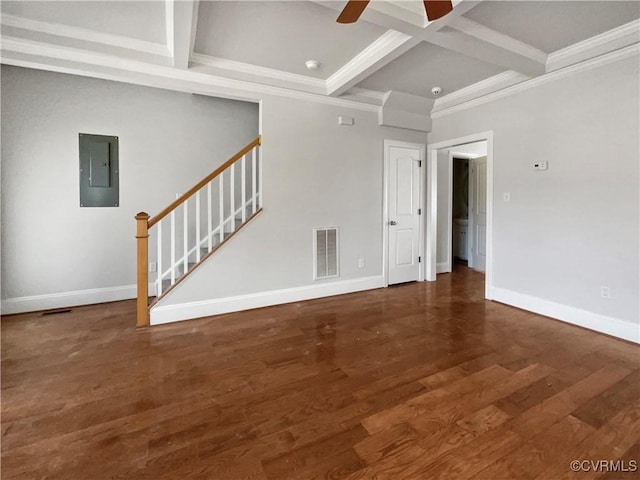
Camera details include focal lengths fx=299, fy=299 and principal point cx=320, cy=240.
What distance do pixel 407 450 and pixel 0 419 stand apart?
2.35 meters

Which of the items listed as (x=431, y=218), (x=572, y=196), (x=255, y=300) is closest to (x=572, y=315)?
(x=572, y=196)

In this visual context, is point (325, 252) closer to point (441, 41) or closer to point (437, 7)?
point (441, 41)

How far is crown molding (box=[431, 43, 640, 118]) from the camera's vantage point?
281cm

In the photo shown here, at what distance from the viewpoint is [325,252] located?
13.9ft

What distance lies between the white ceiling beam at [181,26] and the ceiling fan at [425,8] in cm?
113

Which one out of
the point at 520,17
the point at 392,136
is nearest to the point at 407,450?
the point at 520,17

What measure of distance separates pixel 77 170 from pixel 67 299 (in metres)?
1.66

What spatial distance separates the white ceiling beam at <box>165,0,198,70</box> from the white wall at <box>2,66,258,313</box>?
1.43m

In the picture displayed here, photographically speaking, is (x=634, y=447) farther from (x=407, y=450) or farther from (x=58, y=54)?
(x=58, y=54)

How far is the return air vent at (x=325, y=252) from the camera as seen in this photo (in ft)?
13.7

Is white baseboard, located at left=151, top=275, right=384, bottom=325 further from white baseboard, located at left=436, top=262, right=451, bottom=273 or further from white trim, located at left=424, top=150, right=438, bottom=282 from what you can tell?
white baseboard, located at left=436, top=262, right=451, bottom=273

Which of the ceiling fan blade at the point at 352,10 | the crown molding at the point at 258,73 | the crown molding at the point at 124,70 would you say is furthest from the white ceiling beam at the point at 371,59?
the ceiling fan blade at the point at 352,10

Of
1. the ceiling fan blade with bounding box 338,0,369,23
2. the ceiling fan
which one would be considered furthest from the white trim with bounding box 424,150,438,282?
the ceiling fan blade with bounding box 338,0,369,23

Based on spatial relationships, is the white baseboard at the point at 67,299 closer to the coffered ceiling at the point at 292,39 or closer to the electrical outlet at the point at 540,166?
the coffered ceiling at the point at 292,39
